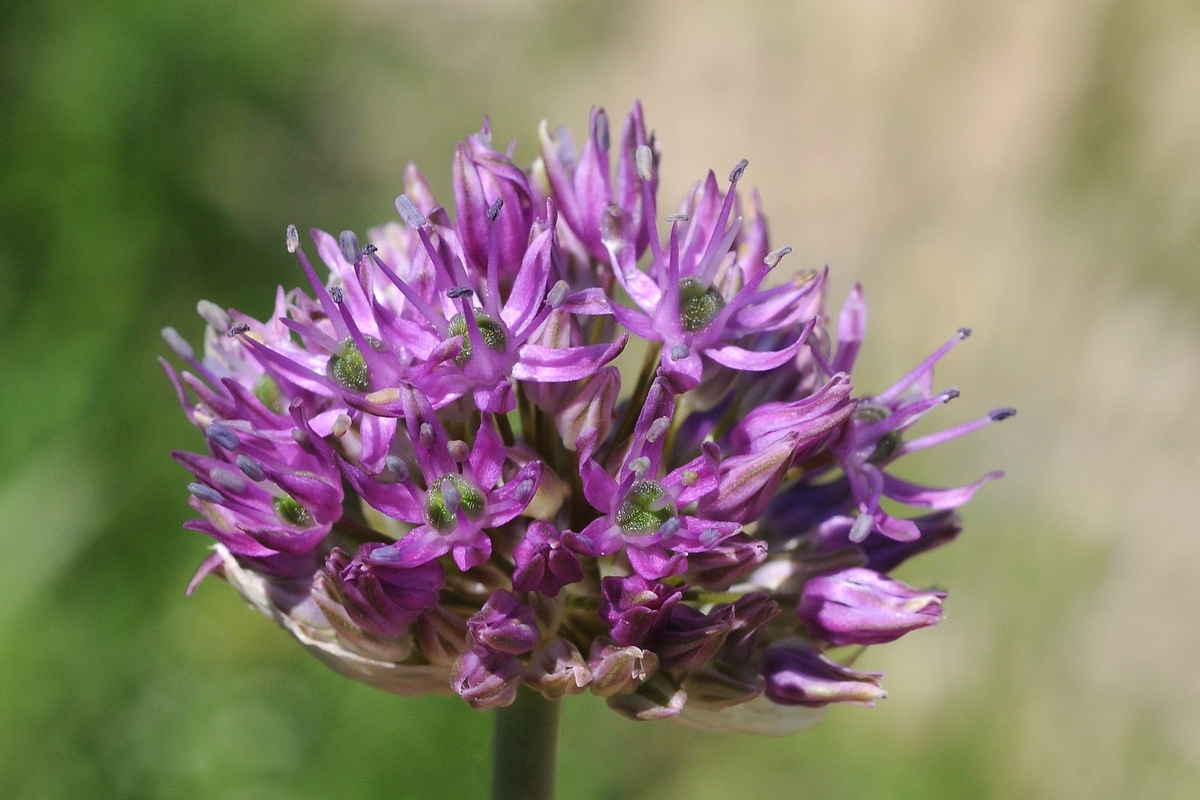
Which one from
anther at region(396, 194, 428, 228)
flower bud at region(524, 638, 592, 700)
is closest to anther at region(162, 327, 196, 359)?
anther at region(396, 194, 428, 228)

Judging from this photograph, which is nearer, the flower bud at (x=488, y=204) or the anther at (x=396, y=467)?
the anther at (x=396, y=467)

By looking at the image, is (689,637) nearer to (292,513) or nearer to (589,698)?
(292,513)

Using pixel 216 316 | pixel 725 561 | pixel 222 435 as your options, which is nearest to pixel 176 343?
pixel 216 316

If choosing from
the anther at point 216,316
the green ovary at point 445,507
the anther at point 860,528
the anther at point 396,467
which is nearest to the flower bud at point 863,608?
the anther at point 860,528

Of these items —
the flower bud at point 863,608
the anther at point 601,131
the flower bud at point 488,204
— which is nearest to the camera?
the flower bud at point 863,608

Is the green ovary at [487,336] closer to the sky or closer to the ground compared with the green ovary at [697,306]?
closer to the ground

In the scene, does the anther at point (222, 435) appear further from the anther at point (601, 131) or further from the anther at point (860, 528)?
the anther at point (860, 528)

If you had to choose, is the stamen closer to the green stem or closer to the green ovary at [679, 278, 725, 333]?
the green ovary at [679, 278, 725, 333]

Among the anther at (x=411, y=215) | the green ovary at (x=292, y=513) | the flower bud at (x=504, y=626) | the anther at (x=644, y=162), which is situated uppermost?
the anther at (x=644, y=162)
